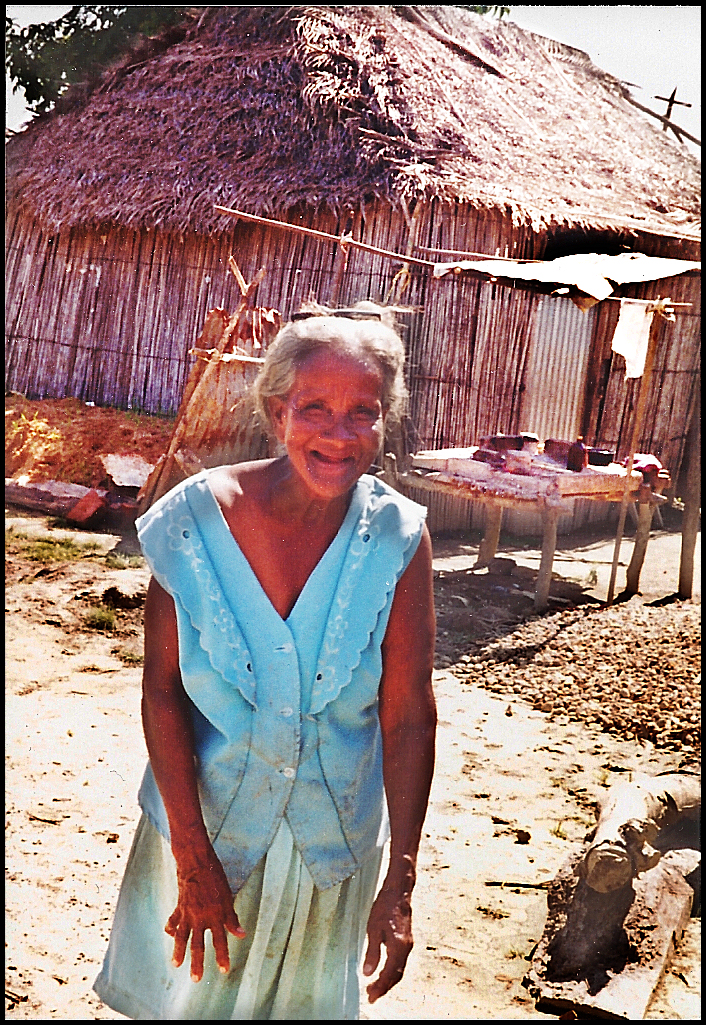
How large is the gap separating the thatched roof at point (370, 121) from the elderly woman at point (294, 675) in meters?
1.87

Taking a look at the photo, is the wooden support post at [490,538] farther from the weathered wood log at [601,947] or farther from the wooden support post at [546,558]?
the weathered wood log at [601,947]

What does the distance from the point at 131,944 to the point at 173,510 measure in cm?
81

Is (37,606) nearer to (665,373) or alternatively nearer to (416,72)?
(416,72)

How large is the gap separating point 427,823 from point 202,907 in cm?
154

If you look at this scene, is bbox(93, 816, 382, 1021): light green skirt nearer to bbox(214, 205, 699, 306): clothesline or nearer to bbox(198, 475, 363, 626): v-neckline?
bbox(198, 475, 363, 626): v-neckline

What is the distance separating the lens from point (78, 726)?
11.4 feet

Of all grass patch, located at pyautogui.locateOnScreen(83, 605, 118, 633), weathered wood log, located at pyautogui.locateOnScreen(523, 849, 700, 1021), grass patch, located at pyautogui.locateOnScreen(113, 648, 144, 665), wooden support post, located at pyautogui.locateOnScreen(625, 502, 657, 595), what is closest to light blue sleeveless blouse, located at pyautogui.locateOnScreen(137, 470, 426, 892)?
weathered wood log, located at pyautogui.locateOnScreen(523, 849, 700, 1021)

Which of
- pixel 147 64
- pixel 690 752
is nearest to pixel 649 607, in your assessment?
pixel 690 752

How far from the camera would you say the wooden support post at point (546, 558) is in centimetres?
380

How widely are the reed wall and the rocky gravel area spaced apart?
1.78 ft

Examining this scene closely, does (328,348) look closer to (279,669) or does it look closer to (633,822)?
(279,669)

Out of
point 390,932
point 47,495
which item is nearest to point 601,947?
point 390,932

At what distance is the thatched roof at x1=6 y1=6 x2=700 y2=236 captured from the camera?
376 centimetres

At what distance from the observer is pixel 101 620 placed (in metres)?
4.49
